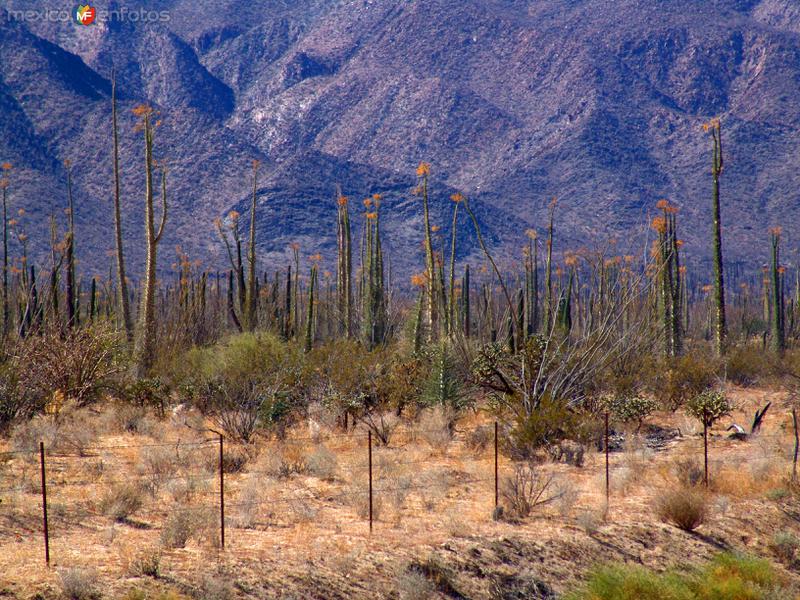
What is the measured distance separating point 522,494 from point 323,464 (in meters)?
3.36

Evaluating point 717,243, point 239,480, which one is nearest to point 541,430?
point 239,480

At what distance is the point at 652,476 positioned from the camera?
48.5 feet

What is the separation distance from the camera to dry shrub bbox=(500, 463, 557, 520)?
41.1 ft

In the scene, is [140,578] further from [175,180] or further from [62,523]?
[175,180]

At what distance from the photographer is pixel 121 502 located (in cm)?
1206

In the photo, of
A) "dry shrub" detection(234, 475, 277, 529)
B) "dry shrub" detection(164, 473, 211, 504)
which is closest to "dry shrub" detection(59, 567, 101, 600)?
"dry shrub" detection(234, 475, 277, 529)

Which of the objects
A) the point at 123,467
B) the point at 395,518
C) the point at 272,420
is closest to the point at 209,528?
the point at 395,518

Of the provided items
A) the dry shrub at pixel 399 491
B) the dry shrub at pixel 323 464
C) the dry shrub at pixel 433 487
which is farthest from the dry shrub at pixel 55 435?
the dry shrub at pixel 433 487

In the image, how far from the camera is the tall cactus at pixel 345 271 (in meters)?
31.0

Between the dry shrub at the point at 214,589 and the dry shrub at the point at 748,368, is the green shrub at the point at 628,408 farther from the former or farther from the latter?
the dry shrub at the point at 214,589

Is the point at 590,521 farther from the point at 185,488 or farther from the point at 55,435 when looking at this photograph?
the point at 55,435

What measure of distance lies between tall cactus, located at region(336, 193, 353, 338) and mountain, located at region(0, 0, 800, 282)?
159 ft

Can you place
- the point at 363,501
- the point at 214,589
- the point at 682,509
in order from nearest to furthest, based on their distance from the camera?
the point at 214,589 → the point at 682,509 → the point at 363,501

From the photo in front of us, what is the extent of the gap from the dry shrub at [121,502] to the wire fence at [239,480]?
0.01 m
